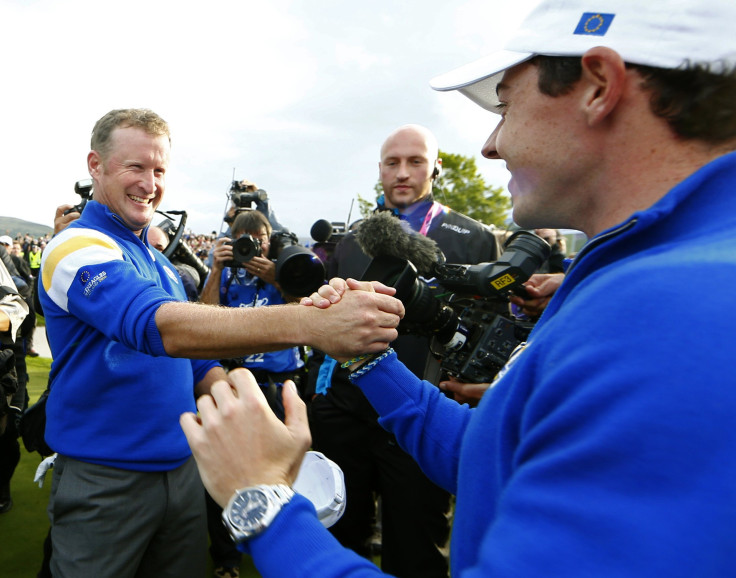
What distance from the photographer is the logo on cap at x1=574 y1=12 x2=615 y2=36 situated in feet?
3.07

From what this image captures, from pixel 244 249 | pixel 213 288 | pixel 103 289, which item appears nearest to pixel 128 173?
pixel 103 289

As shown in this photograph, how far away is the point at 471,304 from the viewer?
2293 mm

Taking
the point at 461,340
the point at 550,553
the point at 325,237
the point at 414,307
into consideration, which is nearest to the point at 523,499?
the point at 550,553

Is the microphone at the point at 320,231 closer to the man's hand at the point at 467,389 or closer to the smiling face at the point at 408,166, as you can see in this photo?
the smiling face at the point at 408,166

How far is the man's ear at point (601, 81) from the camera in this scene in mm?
924

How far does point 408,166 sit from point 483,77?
2.15 meters

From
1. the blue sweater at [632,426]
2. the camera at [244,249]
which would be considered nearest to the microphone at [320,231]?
the camera at [244,249]

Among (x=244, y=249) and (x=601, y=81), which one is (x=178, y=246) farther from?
(x=601, y=81)

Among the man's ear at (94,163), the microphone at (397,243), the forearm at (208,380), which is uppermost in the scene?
the microphone at (397,243)

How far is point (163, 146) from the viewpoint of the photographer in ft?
7.45

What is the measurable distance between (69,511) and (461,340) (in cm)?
168

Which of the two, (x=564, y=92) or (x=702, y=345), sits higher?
(x=564, y=92)

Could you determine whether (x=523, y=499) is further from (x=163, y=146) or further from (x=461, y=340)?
(x=163, y=146)

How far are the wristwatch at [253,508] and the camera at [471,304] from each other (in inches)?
46.6
